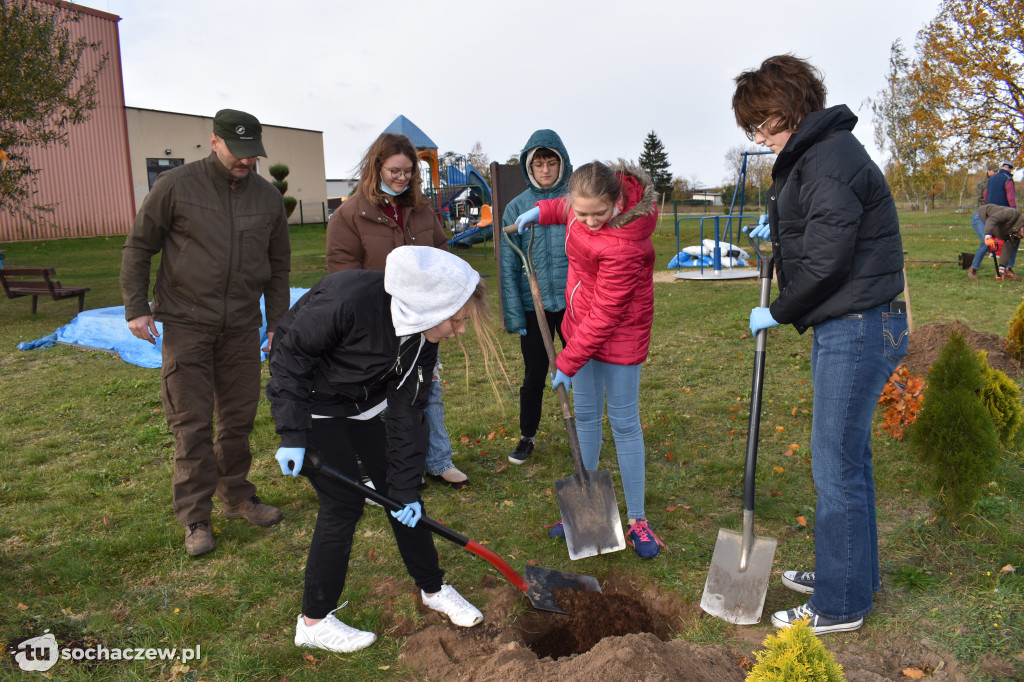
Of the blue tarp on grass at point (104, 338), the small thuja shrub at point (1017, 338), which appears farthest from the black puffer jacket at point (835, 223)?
the blue tarp on grass at point (104, 338)

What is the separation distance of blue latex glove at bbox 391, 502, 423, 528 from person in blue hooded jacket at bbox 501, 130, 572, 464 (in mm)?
1653

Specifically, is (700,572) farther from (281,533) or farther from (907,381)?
(907,381)

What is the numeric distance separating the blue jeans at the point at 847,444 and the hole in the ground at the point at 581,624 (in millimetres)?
692

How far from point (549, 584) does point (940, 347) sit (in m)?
4.26

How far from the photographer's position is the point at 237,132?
3.33m

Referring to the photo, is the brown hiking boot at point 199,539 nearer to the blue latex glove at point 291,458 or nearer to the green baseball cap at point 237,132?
the blue latex glove at point 291,458

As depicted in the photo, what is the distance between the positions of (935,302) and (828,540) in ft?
27.3

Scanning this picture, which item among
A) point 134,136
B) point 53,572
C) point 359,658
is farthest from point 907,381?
point 134,136

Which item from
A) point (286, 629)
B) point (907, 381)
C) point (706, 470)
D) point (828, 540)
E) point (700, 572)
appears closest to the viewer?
point (828, 540)

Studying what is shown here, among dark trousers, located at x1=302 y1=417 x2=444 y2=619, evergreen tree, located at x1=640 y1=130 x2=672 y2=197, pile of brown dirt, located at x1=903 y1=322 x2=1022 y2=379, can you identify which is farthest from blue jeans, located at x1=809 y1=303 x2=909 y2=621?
evergreen tree, located at x1=640 y1=130 x2=672 y2=197

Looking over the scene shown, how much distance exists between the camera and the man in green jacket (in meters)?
3.36

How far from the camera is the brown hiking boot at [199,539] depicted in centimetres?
339

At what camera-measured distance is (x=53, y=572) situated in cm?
322

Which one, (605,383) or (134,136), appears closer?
(605,383)
